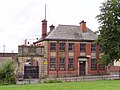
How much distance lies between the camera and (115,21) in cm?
5138

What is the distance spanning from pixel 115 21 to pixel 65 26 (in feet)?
56.4

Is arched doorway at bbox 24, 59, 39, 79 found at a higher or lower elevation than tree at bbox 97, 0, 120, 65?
lower

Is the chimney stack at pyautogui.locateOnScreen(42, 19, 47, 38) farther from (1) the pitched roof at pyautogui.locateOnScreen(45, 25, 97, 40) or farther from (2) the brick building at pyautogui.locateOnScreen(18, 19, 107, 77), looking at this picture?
(1) the pitched roof at pyautogui.locateOnScreen(45, 25, 97, 40)

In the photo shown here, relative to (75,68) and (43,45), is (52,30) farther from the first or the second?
(75,68)

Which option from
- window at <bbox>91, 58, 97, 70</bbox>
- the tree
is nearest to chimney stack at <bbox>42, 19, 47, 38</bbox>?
window at <bbox>91, 58, 97, 70</bbox>

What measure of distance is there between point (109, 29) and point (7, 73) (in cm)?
1820

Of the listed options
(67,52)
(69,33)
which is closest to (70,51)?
(67,52)

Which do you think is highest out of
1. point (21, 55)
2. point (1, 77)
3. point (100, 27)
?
point (100, 27)

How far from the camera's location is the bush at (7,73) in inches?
1688

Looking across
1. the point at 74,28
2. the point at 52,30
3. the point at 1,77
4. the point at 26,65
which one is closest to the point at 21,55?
the point at 26,65

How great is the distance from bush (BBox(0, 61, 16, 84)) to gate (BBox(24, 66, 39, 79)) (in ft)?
49.4

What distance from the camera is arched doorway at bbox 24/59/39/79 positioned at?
58.8 m

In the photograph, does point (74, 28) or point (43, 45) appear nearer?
point (43, 45)

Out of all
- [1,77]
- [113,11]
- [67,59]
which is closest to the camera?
[1,77]
